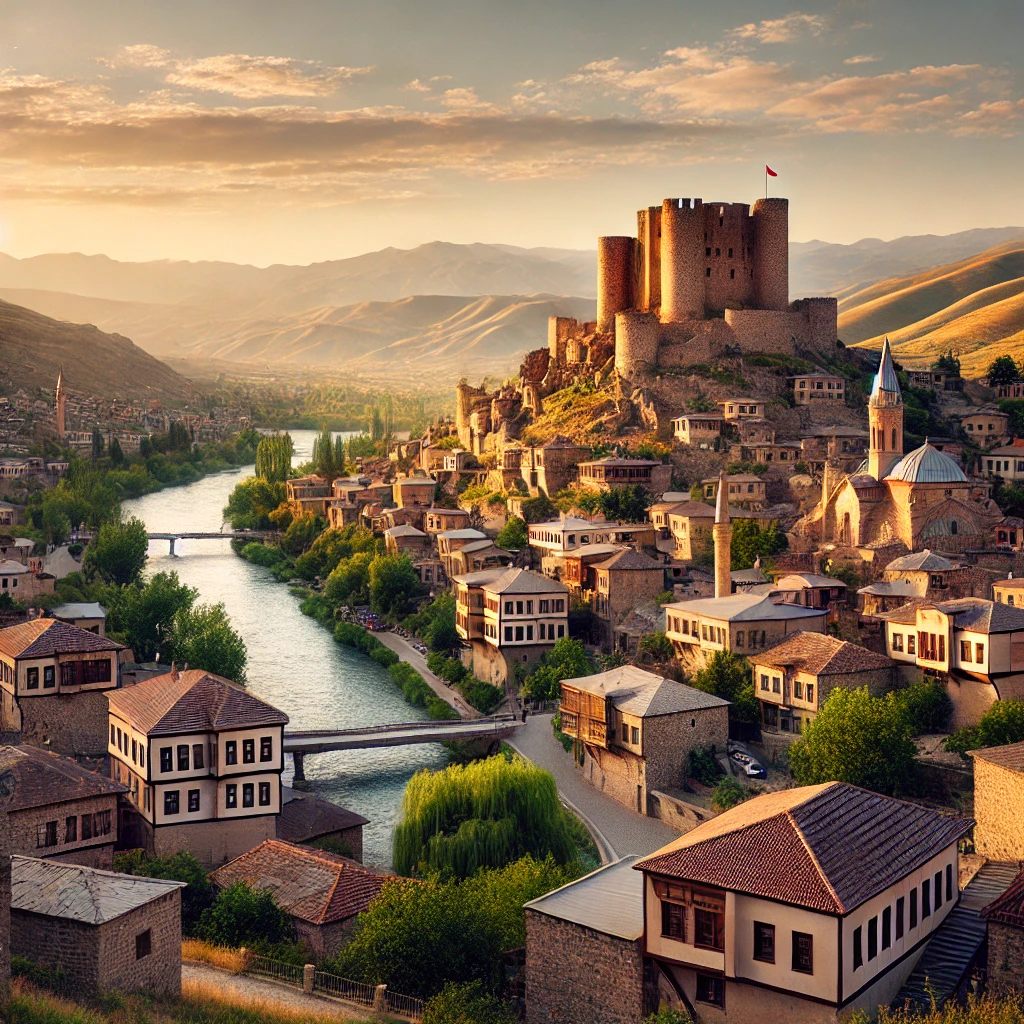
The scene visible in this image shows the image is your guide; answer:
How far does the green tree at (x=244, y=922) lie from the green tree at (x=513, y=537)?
25807mm

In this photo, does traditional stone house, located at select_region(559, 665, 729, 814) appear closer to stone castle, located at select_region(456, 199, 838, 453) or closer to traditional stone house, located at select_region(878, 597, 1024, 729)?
traditional stone house, located at select_region(878, 597, 1024, 729)

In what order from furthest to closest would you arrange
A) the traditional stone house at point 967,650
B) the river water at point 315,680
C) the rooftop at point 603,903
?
the river water at point 315,680 < the traditional stone house at point 967,650 < the rooftop at point 603,903

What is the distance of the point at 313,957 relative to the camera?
2097 cm

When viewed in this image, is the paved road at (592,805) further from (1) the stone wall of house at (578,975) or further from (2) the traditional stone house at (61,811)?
(2) the traditional stone house at (61,811)

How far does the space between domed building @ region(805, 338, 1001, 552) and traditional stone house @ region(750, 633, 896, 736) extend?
6.00 metres

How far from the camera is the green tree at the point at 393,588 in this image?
48.8 meters

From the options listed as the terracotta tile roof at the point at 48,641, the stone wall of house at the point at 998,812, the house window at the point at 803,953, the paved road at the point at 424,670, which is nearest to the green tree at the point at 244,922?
the house window at the point at 803,953

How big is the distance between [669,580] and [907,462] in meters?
7.89

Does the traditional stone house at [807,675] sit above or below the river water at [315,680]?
above

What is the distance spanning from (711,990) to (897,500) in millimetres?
21690

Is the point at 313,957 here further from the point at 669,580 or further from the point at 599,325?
the point at 599,325

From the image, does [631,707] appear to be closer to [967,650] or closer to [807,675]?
[807,675]

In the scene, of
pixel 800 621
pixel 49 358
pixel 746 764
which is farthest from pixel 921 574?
pixel 49 358

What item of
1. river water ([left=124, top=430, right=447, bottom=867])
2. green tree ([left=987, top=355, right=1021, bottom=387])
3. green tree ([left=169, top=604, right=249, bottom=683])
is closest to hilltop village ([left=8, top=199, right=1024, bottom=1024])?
green tree ([left=987, top=355, right=1021, bottom=387])
